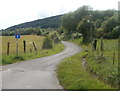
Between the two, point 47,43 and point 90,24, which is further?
point 90,24

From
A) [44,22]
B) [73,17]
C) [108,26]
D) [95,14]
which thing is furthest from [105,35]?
[44,22]

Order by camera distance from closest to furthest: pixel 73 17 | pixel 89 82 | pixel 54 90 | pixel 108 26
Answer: pixel 54 90 < pixel 89 82 < pixel 108 26 < pixel 73 17

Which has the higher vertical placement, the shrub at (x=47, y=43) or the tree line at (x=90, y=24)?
the tree line at (x=90, y=24)

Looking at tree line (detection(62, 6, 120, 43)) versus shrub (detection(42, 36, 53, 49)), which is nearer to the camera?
shrub (detection(42, 36, 53, 49))

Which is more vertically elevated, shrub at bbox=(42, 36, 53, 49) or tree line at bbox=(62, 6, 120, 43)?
tree line at bbox=(62, 6, 120, 43)

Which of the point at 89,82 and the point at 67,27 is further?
the point at 67,27

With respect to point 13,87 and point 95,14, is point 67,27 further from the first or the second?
point 13,87

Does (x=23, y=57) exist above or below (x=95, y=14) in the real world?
below

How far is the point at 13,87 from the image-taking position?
11.7 meters

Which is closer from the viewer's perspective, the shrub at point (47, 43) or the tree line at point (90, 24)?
the shrub at point (47, 43)

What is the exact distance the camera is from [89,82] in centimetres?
1199

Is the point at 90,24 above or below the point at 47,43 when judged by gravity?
above

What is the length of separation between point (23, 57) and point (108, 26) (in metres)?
57.2

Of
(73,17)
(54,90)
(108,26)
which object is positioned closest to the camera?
(54,90)
